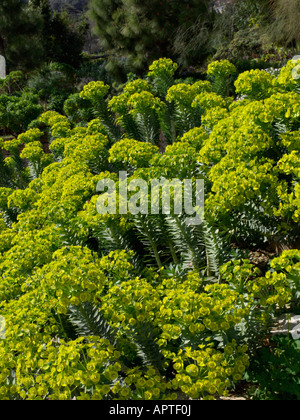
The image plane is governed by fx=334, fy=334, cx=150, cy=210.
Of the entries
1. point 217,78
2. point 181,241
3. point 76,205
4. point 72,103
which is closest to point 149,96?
point 217,78

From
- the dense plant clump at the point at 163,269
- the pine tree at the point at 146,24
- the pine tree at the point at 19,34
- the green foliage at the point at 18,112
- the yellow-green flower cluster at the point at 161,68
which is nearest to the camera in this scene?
the dense plant clump at the point at 163,269

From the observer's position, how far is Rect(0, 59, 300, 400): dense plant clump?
2006 mm

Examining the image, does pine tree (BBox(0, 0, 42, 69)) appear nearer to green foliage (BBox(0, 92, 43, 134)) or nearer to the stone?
the stone

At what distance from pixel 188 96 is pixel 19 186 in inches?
165

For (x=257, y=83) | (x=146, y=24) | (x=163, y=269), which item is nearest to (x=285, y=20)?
(x=146, y=24)

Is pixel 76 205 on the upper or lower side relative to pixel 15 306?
upper

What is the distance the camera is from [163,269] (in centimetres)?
307

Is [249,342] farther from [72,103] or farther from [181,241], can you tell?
[72,103]

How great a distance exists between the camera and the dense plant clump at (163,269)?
201cm

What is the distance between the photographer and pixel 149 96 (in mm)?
5434

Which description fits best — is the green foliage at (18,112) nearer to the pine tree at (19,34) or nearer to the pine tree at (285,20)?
the pine tree at (19,34)

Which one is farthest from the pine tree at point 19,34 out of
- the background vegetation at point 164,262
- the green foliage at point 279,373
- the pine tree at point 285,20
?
the green foliage at point 279,373

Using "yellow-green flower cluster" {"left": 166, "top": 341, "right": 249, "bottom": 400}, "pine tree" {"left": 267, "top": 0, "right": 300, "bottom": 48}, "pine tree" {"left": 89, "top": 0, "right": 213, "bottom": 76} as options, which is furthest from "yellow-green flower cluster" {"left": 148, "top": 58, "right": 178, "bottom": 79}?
"yellow-green flower cluster" {"left": 166, "top": 341, "right": 249, "bottom": 400}
